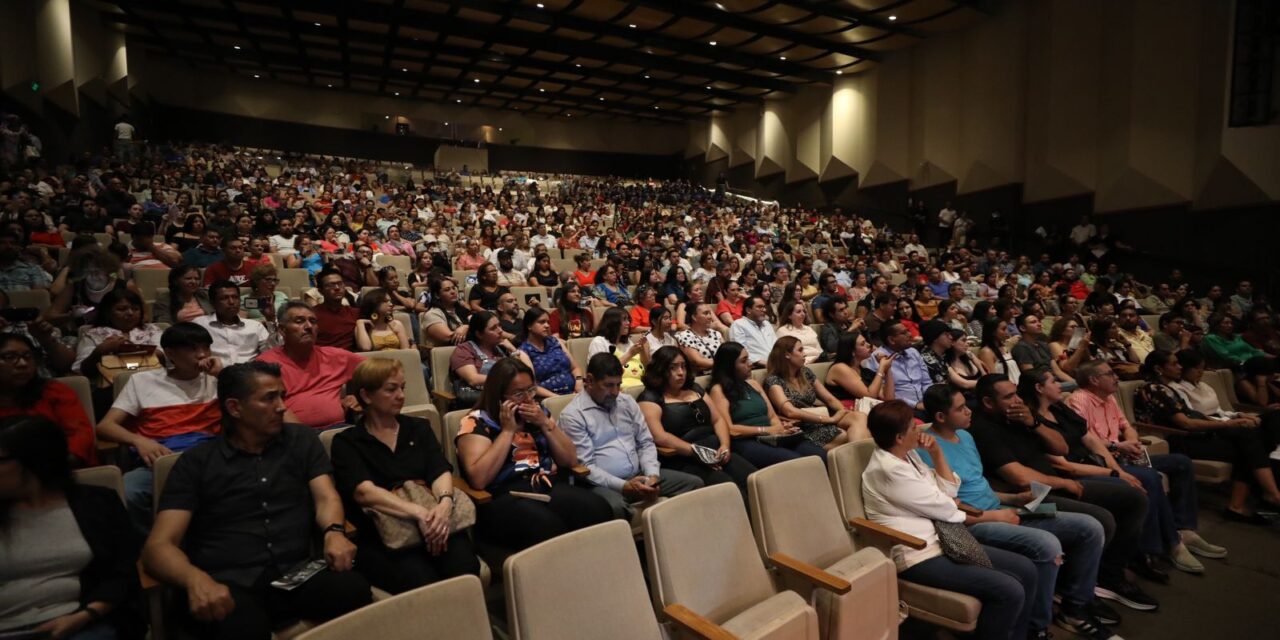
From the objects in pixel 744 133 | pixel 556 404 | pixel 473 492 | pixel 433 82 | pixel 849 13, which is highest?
pixel 433 82

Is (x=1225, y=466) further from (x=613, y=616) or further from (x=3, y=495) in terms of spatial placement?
(x=3, y=495)

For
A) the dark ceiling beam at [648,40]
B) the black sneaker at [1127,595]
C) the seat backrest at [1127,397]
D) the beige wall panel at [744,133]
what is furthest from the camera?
the beige wall panel at [744,133]

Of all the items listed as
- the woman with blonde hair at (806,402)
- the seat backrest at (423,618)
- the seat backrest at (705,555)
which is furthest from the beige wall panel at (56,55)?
the seat backrest at (705,555)

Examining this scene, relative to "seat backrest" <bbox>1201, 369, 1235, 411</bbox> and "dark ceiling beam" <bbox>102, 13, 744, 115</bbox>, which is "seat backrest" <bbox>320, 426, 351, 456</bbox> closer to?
"seat backrest" <bbox>1201, 369, 1235, 411</bbox>

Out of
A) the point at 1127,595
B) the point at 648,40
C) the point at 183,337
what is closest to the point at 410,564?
the point at 183,337

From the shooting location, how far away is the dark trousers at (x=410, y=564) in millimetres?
1772

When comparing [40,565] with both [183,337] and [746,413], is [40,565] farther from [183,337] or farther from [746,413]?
[746,413]

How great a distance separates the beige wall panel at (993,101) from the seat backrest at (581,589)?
12470 millimetres

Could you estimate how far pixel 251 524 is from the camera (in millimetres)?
1723

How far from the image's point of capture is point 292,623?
1.61 m

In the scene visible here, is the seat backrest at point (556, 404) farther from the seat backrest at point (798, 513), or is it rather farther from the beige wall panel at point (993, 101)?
the beige wall panel at point (993, 101)

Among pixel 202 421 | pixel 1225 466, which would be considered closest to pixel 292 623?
pixel 202 421

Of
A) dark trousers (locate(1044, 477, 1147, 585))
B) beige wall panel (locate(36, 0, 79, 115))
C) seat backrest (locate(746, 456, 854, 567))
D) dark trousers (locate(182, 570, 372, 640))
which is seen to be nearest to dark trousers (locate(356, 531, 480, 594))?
dark trousers (locate(182, 570, 372, 640))

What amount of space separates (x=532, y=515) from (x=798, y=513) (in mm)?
905
